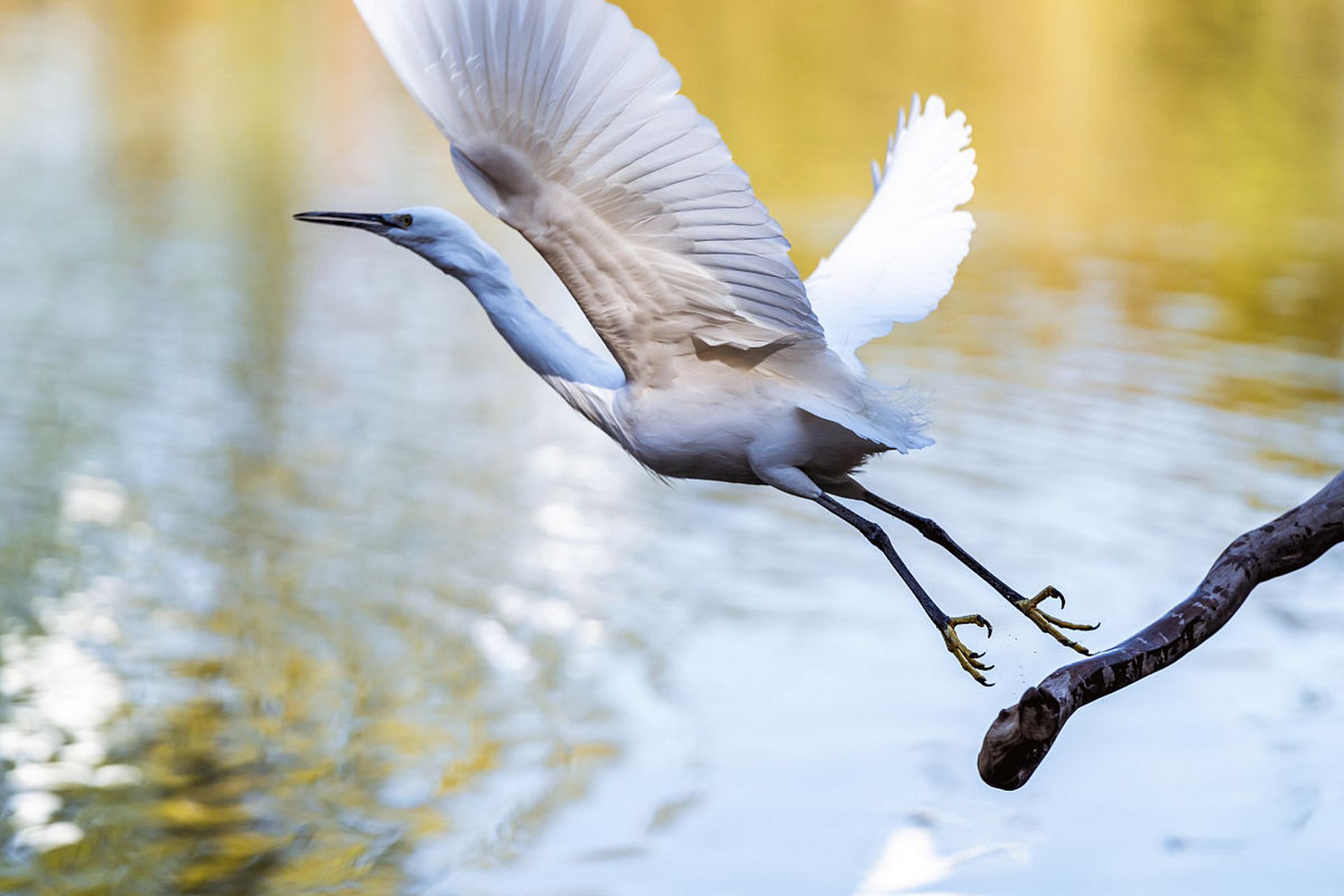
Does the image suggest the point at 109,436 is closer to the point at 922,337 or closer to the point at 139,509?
the point at 139,509

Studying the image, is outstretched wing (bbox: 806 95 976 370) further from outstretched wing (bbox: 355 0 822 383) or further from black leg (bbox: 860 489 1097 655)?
outstretched wing (bbox: 355 0 822 383)

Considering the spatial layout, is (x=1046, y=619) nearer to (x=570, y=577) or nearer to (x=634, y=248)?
(x=634, y=248)

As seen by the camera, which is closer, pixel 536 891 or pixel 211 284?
pixel 536 891

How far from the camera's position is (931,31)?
2261 centimetres

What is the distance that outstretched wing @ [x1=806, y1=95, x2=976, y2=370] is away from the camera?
3131mm

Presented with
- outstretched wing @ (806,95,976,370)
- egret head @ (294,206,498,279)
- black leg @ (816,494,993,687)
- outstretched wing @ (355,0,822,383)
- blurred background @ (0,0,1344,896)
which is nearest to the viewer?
outstretched wing @ (355,0,822,383)

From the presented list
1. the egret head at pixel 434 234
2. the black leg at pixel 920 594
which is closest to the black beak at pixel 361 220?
the egret head at pixel 434 234

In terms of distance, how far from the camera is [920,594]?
281 centimetres

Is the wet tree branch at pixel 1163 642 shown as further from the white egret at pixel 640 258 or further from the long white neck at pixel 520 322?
the long white neck at pixel 520 322

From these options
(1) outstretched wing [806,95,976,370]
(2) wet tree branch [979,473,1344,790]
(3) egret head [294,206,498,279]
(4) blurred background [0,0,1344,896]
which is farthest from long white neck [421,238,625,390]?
(4) blurred background [0,0,1344,896]

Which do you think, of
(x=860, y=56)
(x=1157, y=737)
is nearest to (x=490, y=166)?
(x=1157, y=737)

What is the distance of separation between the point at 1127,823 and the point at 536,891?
215 cm

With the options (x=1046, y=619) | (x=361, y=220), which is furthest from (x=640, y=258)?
(x=1046, y=619)

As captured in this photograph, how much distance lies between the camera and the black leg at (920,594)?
276 centimetres
